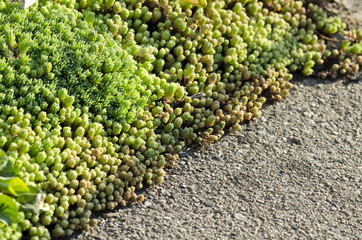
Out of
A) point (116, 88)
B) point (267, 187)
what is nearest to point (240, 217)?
point (267, 187)

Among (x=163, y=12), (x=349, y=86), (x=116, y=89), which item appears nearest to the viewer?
(x=116, y=89)

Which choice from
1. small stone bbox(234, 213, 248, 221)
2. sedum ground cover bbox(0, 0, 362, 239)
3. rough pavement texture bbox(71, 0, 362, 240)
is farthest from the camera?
small stone bbox(234, 213, 248, 221)

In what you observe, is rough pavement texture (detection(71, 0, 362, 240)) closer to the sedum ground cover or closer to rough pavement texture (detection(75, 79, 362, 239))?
rough pavement texture (detection(75, 79, 362, 239))

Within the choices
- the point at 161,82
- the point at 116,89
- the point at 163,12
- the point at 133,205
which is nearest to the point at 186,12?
the point at 163,12

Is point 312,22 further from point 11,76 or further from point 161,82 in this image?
point 11,76

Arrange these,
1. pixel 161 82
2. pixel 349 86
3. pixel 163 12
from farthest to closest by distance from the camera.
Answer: pixel 349 86, pixel 163 12, pixel 161 82

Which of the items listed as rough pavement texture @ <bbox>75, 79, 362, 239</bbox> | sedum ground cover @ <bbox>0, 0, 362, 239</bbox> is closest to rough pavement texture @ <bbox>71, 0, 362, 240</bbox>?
rough pavement texture @ <bbox>75, 79, 362, 239</bbox>

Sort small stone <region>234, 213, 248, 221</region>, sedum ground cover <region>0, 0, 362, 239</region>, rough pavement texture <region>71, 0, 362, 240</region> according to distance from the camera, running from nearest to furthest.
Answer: sedum ground cover <region>0, 0, 362, 239</region> → rough pavement texture <region>71, 0, 362, 240</region> → small stone <region>234, 213, 248, 221</region>
